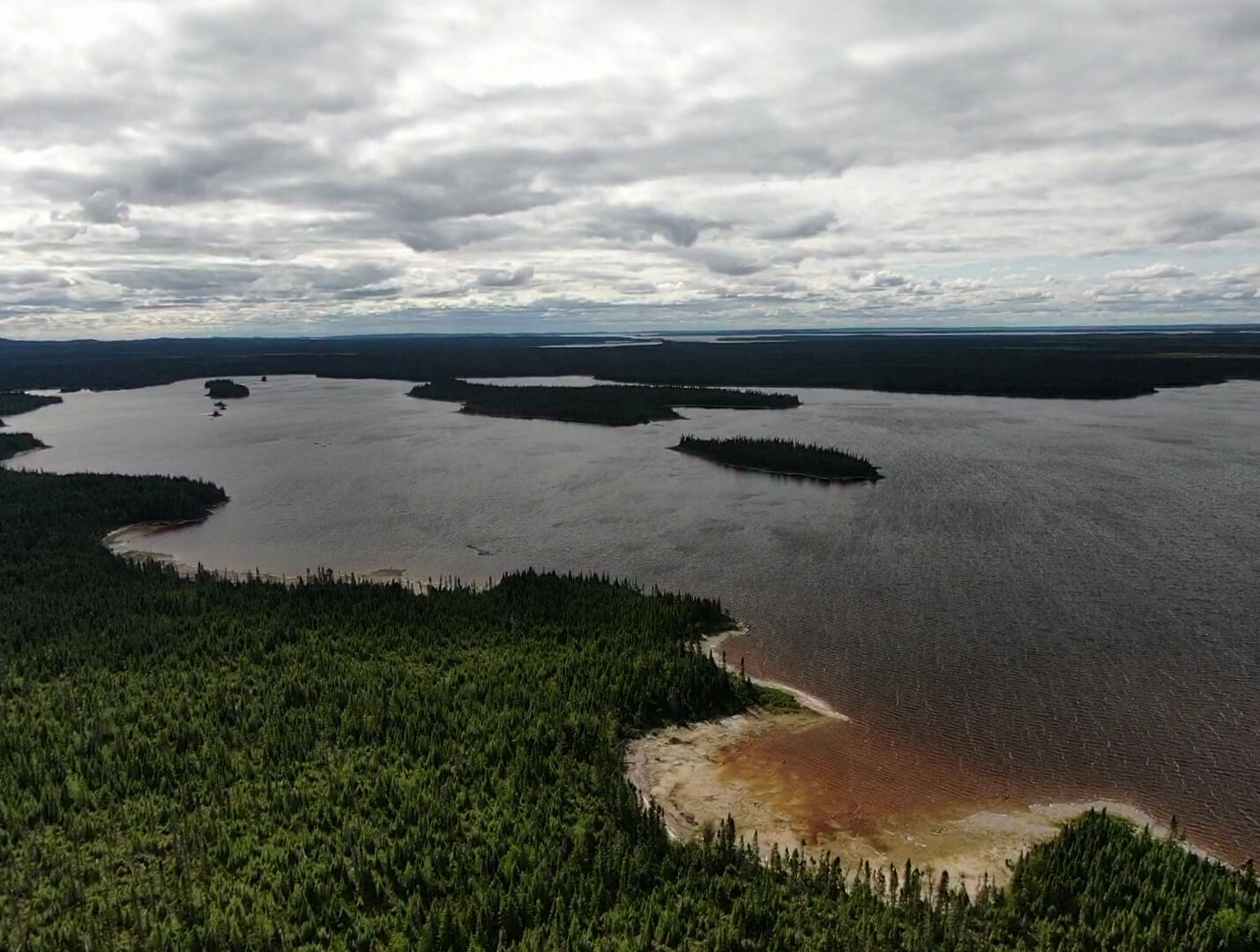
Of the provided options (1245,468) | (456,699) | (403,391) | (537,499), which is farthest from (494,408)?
(456,699)

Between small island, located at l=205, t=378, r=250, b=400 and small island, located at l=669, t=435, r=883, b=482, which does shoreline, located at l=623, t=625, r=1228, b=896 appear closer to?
small island, located at l=669, t=435, r=883, b=482

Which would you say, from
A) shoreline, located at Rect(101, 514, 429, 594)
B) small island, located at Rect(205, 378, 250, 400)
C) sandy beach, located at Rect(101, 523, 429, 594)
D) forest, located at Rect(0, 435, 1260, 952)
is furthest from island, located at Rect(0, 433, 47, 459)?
forest, located at Rect(0, 435, 1260, 952)

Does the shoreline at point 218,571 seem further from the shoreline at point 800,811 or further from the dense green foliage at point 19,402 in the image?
the dense green foliage at point 19,402

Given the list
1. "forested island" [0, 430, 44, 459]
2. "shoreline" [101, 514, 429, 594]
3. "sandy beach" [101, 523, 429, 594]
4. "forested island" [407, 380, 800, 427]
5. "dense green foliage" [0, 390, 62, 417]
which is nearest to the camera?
"shoreline" [101, 514, 429, 594]

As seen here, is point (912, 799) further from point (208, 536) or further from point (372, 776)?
point (208, 536)

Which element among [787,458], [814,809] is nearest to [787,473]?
[787,458]

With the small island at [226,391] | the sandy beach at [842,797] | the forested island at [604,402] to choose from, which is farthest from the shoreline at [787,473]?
the small island at [226,391]
